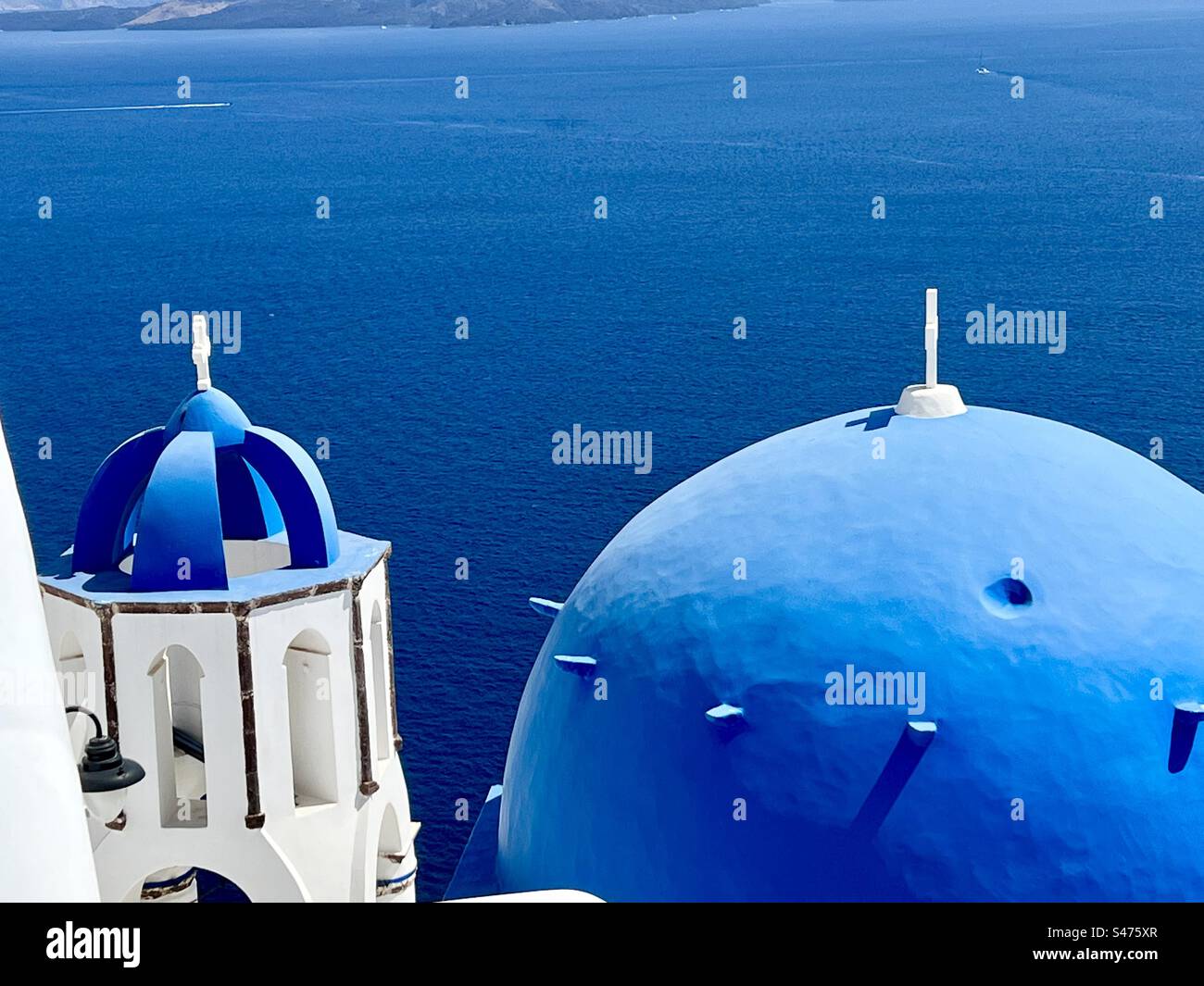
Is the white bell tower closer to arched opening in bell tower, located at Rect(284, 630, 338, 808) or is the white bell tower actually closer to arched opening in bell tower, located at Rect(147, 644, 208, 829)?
arched opening in bell tower, located at Rect(284, 630, 338, 808)

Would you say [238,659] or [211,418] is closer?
[238,659]

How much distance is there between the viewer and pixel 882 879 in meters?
12.8

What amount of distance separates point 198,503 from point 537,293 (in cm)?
6025

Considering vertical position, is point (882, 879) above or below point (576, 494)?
above

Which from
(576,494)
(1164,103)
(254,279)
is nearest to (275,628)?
(576,494)

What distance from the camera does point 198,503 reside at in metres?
Result: 18.3

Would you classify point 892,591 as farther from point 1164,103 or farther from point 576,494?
point 1164,103

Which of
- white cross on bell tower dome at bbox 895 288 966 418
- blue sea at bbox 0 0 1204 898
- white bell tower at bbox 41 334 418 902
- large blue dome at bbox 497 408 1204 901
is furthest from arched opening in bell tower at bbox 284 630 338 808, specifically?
blue sea at bbox 0 0 1204 898

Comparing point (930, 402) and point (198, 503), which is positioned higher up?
point (930, 402)

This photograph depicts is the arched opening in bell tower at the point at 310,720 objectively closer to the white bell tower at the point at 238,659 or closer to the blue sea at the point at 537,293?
the white bell tower at the point at 238,659

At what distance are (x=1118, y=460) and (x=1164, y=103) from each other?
116 metres

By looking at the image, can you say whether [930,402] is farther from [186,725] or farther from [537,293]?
[537,293]

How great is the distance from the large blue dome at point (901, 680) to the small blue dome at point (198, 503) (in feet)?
16.7

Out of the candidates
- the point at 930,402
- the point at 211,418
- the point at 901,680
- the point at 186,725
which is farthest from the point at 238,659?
the point at 901,680
